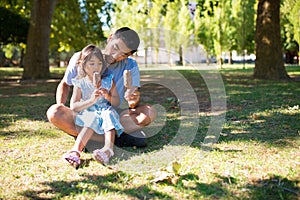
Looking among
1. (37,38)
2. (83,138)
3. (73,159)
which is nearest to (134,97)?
(83,138)

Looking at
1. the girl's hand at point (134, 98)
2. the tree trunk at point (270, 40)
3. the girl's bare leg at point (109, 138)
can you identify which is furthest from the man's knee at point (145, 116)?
the tree trunk at point (270, 40)

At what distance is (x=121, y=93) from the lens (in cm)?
359

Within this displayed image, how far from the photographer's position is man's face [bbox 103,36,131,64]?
333 cm

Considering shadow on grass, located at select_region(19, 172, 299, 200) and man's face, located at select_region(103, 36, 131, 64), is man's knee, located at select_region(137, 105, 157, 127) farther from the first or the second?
shadow on grass, located at select_region(19, 172, 299, 200)

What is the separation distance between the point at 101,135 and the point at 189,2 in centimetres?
1065

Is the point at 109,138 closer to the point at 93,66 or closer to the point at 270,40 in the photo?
the point at 93,66

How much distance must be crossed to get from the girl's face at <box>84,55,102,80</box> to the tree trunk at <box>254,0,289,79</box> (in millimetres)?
7662

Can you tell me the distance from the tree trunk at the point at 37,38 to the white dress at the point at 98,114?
8827 millimetres

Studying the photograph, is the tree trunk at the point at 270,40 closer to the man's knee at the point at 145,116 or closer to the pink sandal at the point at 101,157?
the man's knee at the point at 145,116

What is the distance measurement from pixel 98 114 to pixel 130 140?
40cm

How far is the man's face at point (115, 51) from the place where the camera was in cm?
333

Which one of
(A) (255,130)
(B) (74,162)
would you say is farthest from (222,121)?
(B) (74,162)

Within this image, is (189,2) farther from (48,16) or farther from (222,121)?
(222,121)

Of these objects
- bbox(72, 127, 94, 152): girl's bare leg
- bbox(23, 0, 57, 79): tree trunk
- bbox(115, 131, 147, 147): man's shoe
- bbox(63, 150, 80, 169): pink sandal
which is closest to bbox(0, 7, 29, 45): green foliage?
bbox(23, 0, 57, 79): tree trunk
